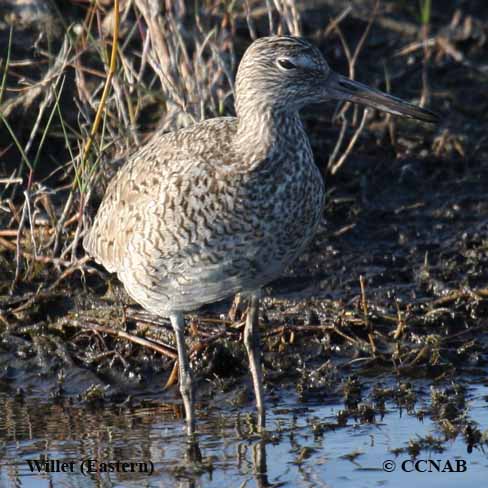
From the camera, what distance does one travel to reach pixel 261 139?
21.2 feet

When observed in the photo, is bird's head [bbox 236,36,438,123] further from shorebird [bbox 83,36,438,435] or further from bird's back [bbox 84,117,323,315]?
bird's back [bbox 84,117,323,315]

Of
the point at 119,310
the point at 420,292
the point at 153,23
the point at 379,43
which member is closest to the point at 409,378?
the point at 420,292

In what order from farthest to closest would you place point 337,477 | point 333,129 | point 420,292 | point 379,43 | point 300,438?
1. point 379,43
2. point 333,129
3. point 420,292
4. point 300,438
5. point 337,477

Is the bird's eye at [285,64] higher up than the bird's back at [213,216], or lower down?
higher up

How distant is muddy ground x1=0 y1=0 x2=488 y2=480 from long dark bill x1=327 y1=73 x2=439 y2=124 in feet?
4.35

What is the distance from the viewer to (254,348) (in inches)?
280

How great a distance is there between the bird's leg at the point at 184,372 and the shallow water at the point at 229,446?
105 mm

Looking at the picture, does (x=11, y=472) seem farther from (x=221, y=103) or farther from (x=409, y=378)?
(x=221, y=103)

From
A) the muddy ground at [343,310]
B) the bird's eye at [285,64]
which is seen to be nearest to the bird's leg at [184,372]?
the muddy ground at [343,310]

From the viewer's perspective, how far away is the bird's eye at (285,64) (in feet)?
21.4

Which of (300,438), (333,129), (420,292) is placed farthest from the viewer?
(333,129)

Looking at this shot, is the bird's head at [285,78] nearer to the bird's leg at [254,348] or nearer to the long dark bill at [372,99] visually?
the long dark bill at [372,99]

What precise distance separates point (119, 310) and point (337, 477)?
214cm

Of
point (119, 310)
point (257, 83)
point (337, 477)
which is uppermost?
point (257, 83)
